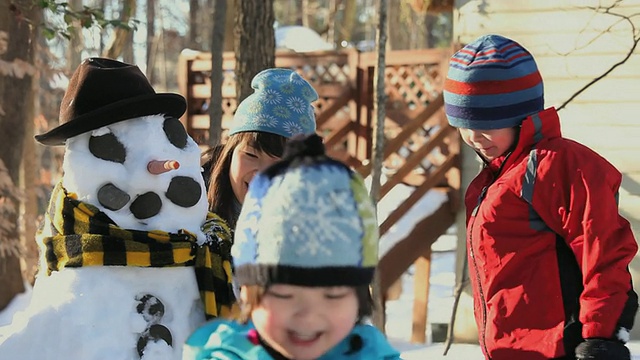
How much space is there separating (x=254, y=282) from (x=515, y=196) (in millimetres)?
1296

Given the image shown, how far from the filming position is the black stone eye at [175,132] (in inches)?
132

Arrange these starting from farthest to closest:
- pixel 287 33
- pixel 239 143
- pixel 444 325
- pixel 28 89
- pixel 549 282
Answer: pixel 287 33
pixel 444 325
pixel 28 89
pixel 239 143
pixel 549 282

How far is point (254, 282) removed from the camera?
2.08 meters

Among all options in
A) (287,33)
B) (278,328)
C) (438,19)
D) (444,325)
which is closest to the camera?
(278,328)

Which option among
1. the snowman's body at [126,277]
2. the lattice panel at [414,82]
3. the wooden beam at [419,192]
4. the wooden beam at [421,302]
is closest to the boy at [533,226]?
the snowman's body at [126,277]

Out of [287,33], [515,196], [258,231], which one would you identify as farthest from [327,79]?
[258,231]

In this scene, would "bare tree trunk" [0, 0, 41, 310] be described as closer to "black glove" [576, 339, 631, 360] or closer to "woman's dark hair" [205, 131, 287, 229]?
"woman's dark hair" [205, 131, 287, 229]

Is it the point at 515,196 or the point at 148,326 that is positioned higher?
the point at 515,196

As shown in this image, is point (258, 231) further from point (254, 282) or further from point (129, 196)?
point (129, 196)

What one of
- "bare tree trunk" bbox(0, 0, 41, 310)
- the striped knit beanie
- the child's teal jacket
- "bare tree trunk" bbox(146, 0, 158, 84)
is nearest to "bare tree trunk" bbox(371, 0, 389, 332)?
"bare tree trunk" bbox(0, 0, 41, 310)

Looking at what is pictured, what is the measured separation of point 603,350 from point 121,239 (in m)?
1.45

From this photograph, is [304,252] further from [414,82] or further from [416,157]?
[414,82]

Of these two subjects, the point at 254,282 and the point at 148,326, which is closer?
the point at 254,282

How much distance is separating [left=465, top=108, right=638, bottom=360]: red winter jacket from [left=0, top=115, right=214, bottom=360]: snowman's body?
918mm
